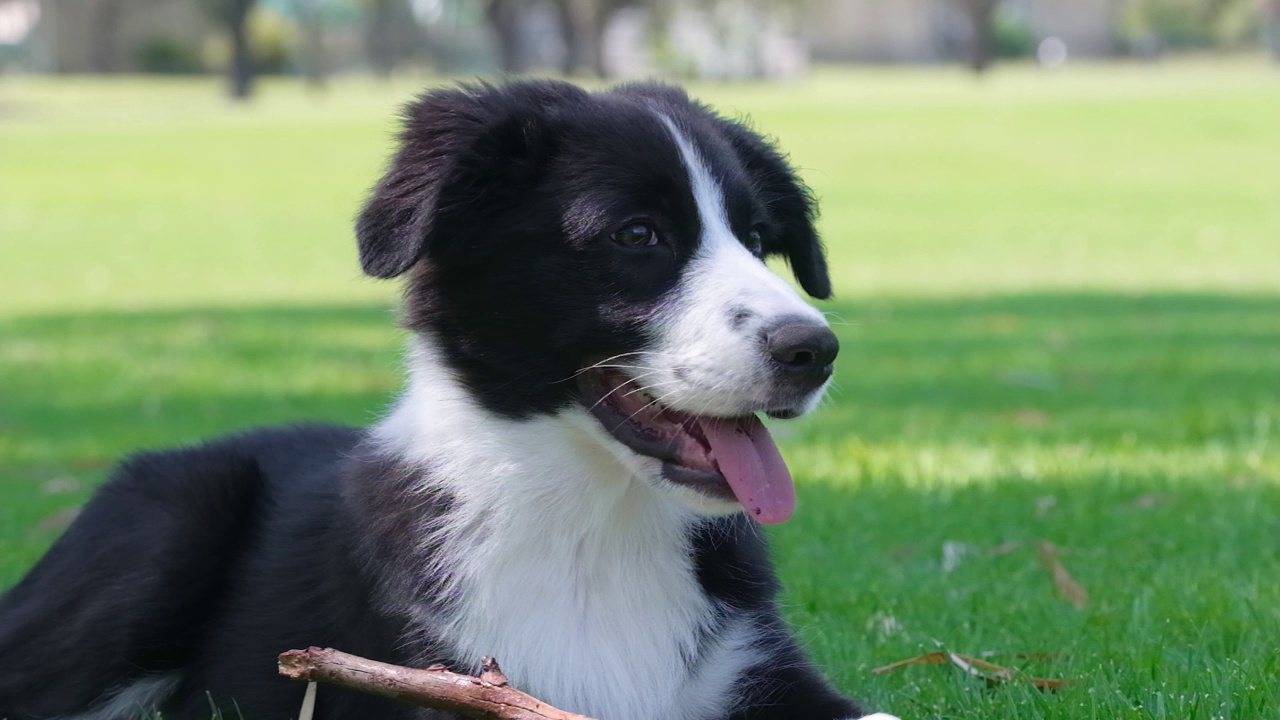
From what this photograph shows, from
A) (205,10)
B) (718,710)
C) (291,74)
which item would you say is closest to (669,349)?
(718,710)

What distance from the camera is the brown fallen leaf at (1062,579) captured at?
16.7ft

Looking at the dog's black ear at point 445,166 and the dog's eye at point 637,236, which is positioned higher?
the dog's black ear at point 445,166

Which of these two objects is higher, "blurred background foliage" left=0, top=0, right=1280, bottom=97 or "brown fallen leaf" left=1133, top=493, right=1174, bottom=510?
"brown fallen leaf" left=1133, top=493, right=1174, bottom=510

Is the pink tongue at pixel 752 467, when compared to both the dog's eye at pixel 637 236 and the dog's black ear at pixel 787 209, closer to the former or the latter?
the dog's eye at pixel 637 236

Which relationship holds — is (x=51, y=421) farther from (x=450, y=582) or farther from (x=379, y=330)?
(x=450, y=582)

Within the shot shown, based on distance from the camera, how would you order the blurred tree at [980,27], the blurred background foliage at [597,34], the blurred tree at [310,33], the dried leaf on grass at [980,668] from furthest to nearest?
the blurred tree at [310,33]
the blurred background foliage at [597,34]
the blurred tree at [980,27]
the dried leaf on grass at [980,668]

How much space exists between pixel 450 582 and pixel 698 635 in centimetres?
60

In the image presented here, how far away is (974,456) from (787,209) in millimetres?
3823

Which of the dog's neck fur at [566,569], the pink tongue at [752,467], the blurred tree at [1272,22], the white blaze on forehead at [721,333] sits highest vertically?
the white blaze on forehead at [721,333]

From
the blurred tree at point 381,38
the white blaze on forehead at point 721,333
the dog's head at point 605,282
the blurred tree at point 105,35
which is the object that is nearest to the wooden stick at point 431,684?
the dog's head at point 605,282

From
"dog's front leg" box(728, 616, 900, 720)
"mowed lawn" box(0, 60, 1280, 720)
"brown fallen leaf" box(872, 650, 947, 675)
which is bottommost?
"mowed lawn" box(0, 60, 1280, 720)

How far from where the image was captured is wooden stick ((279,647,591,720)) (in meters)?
3.08

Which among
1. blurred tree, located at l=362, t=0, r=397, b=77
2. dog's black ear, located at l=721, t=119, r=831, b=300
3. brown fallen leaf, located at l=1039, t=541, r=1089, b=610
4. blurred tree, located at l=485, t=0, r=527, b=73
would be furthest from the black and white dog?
blurred tree, located at l=362, t=0, r=397, b=77

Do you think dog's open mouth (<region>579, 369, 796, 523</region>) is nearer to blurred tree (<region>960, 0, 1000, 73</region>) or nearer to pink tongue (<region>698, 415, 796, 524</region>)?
pink tongue (<region>698, 415, 796, 524</region>)
